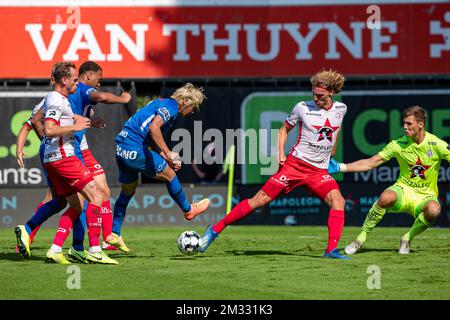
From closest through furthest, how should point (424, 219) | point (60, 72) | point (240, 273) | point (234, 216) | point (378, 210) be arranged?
1. point (240, 273)
2. point (60, 72)
3. point (234, 216)
4. point (424, 219)
5. point (378, 210)

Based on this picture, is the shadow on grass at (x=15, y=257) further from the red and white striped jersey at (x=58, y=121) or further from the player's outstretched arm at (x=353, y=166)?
the player's outstretched arm at (x=353, y=166)

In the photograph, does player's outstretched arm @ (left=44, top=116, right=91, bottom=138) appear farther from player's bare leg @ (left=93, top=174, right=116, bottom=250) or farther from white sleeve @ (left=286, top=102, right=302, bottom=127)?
white sleeve @ (left=286, top=102, right=302, bottom=127)

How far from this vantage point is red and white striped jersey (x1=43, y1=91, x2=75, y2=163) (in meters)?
9.62

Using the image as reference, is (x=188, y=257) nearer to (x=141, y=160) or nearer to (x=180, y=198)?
(x=180, y=198)

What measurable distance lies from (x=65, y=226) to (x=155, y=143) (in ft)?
5.28

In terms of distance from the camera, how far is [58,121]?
9.62m

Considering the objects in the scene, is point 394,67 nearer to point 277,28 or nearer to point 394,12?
point 394,12

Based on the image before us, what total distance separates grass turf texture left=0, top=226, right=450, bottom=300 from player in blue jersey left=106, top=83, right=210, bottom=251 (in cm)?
83

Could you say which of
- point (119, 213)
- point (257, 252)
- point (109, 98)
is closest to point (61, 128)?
point (109, 98)

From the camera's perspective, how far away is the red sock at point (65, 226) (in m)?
9.94

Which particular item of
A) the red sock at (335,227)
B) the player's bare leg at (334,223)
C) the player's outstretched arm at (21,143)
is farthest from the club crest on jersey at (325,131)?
the player's outstretched arm at (21,143)

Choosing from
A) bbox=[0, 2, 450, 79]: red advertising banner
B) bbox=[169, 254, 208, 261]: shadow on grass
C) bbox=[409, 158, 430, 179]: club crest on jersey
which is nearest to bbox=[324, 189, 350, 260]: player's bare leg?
bbox=[409, 158, 430, 179]: club crest on jersey
